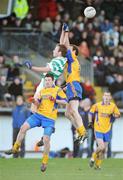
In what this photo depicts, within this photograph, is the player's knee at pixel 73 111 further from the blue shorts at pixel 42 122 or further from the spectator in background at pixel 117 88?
the spectator in background at pixel 117 88

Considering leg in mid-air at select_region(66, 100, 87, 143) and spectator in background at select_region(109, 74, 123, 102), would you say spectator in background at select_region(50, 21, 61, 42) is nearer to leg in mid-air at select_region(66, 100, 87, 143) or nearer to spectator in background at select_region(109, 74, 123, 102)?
spectator in background at select_region(109, 74, 123, 102)

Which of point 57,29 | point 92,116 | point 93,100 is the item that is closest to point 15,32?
point 57,29

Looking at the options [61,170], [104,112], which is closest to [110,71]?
[104,112]

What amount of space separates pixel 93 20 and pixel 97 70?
3.16 m

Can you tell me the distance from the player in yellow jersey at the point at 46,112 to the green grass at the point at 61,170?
0.72 meters

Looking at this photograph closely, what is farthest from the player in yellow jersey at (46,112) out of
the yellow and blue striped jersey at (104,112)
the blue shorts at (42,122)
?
the yellow and blue striped jersey at (104,112)

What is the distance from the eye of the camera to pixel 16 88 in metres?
29.2

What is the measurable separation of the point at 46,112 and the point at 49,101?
1.01ft

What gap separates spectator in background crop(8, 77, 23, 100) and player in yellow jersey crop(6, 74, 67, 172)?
882 cm

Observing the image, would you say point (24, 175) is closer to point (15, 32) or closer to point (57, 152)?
point (57, 152)

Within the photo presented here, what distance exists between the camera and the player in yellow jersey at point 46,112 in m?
19.8

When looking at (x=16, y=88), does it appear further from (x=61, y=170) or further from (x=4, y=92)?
(x=61, y=170)

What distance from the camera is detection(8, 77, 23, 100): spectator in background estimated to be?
2914 cm

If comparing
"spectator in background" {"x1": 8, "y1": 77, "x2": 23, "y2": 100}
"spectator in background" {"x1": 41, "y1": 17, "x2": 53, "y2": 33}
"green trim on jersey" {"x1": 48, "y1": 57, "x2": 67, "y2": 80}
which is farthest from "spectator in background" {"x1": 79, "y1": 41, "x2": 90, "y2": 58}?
"green trim on jersey" {"x1": 48, "y1": 57, "x2": 67, "y2": 80}
